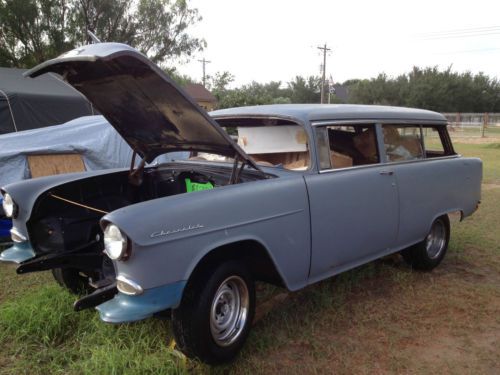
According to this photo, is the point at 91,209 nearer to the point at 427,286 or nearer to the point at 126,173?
the point at 126,173

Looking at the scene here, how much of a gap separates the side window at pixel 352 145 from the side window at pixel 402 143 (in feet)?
0.47

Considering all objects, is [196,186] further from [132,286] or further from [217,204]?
[132,286]

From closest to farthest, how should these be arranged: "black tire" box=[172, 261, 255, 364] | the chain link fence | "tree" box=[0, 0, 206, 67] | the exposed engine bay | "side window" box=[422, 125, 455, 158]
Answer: "black tire" box=[172, 261, 255, 364], the exposed engine bay, "side window" box=[422, 125, 455, 158], "tree" box=[0, 0, 206, 67], the chain link fence

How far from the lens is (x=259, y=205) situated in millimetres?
2637

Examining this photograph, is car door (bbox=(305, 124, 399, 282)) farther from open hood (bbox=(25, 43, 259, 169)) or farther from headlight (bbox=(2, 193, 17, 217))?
headlight (bbox=(2, 193, 17, 217))

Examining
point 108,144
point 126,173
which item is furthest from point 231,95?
point 126,173

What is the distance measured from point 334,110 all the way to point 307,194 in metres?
0.85

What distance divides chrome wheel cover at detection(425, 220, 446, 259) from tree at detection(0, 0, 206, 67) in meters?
16.4

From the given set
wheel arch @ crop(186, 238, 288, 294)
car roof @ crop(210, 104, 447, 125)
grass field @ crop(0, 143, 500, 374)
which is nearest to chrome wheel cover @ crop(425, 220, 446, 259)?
grass field @ crop(0, 143, 500, 374)

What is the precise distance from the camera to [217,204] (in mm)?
2455

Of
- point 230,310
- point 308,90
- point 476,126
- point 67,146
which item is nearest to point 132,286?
point 230,310

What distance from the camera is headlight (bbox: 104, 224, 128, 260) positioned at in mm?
2145

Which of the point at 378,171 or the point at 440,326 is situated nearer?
the point at 440,326

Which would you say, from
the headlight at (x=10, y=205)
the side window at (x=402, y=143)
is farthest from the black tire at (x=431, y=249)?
the headlight at (x=10, y=205)
